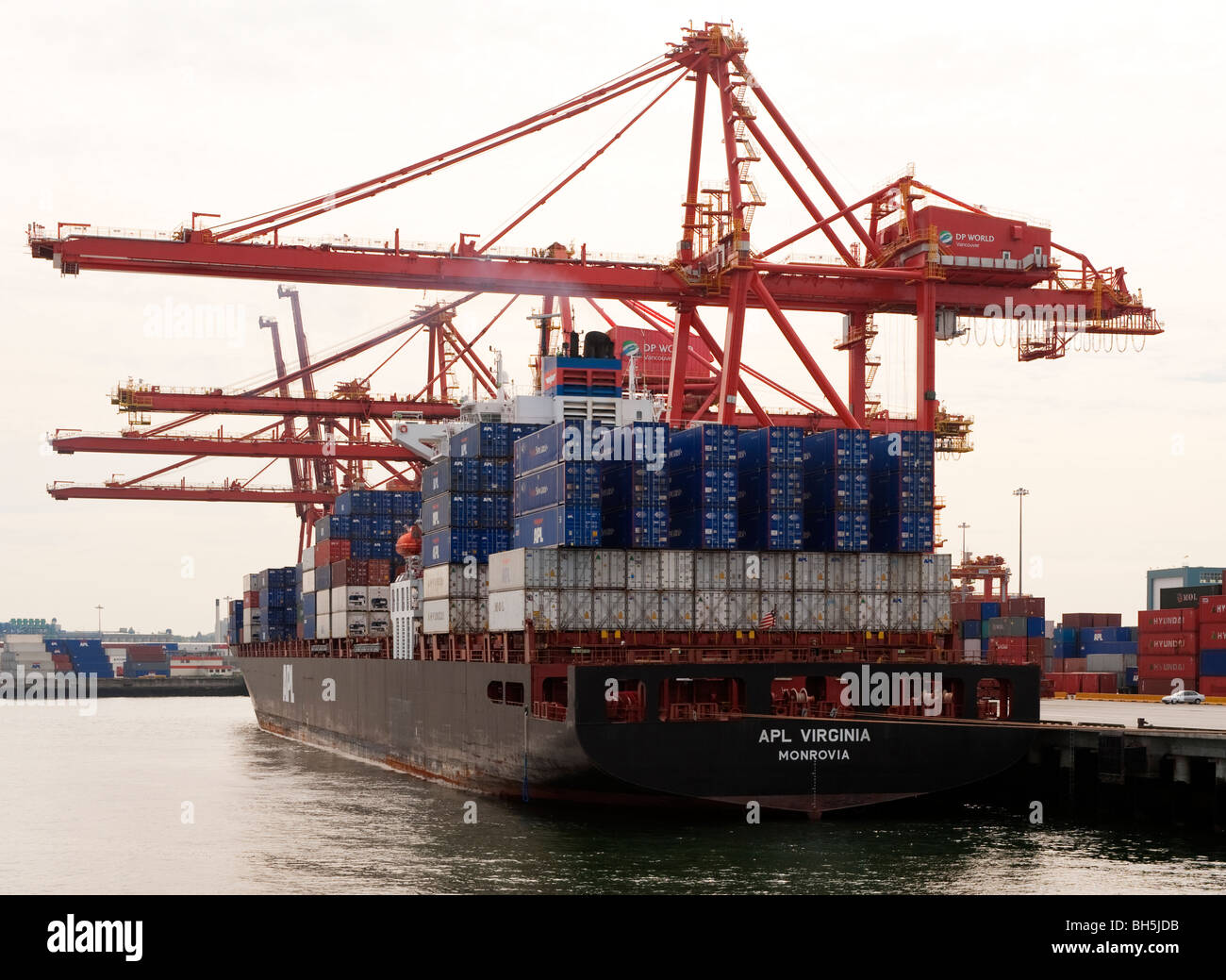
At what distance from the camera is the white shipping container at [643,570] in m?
36.4

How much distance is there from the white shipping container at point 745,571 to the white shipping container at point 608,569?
9.45ft

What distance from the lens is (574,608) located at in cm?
3628

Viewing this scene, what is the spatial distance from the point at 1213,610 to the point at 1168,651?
380cm

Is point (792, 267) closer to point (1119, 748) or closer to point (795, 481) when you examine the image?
point (795, 481)

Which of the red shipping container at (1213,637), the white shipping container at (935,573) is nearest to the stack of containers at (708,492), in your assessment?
the white shipping container at (935,573)

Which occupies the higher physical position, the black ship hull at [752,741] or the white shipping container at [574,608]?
the white shipping container at [574,608]

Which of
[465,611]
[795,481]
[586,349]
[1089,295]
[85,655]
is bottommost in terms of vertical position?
[85,655]

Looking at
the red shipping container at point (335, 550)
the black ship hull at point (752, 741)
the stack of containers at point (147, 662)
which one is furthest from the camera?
the stack of containers at point (147, 662)

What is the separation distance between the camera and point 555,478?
37.8 m

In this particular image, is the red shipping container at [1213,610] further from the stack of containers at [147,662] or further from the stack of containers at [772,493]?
the stack of containers at [147,662]

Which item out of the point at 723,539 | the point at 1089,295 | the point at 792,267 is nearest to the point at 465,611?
the point at 723,539

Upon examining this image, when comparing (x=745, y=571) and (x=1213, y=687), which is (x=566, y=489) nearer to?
(x=745, y=571)

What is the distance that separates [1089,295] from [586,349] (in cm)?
2168

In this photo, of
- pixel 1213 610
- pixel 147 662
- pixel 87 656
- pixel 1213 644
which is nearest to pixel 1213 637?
pixel 1213 644
